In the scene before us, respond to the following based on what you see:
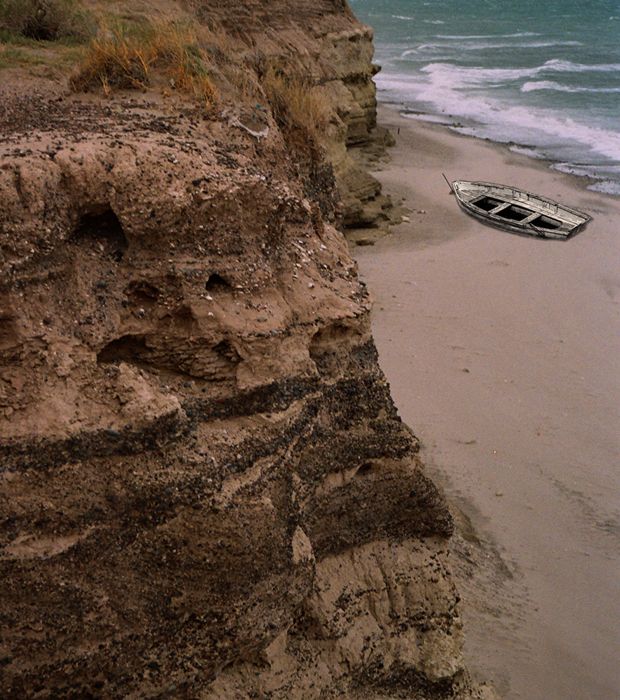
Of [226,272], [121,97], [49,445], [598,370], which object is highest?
[121,97]

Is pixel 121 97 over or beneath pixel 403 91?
over

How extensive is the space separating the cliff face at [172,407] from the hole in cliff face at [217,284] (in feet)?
0.06

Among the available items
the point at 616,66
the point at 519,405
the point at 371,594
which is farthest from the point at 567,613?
the point at 616,66

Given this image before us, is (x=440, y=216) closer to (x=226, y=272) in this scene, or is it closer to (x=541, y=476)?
(x=541, y=476)

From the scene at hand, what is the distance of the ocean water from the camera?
104 feet

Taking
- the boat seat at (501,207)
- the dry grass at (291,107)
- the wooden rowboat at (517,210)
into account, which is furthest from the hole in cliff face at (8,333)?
the boat seat at (501,207)

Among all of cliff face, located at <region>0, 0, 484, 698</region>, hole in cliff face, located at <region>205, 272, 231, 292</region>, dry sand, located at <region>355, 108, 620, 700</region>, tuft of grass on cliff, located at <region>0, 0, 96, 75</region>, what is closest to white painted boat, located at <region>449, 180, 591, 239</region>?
dry sand, located at <region>355, 108, 620, 700</region>

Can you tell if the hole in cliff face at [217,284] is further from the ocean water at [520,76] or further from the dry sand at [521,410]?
the ocean water at [520,76]

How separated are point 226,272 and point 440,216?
687 inches

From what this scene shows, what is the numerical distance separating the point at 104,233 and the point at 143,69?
1620mm

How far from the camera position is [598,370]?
13555 millimetres

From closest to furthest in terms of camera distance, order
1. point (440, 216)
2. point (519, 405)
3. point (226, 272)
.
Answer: point (226, 272), point (519, 405), point (440, 216)

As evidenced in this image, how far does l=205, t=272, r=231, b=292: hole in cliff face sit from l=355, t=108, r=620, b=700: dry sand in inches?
182

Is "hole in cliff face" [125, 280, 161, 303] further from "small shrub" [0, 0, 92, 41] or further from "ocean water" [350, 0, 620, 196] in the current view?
"ocean water" [350, 0, 620, 196]
